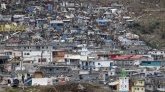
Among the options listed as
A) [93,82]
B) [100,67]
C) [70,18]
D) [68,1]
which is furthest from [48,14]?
[93,82]

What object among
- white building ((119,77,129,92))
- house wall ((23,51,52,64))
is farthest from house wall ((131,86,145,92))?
house wall ((23,51,52,64))

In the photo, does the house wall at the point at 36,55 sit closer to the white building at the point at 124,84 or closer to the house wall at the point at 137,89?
the white building at the point at 124,84

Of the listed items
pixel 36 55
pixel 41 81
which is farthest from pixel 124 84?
pixel 36 55

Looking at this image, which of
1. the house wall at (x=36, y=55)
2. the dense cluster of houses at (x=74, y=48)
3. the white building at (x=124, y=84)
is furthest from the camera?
the house wall at (x=36, y=55)

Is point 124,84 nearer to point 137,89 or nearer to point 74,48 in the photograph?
point 137,89

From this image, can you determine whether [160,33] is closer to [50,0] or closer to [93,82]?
[50,0]

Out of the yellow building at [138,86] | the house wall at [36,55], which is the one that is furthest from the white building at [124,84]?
the house wall at [36,55]

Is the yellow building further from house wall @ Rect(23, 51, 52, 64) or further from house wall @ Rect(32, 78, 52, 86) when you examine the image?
house wall @ Rect(23, 51, 52, 64)
